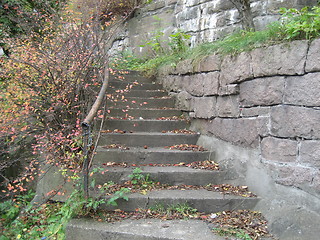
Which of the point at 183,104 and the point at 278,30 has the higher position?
the point at 278,30

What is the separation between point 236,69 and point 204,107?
88cm

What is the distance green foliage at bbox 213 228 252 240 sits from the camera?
2269 mm

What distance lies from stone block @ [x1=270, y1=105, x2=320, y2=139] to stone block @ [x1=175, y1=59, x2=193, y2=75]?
1.79m

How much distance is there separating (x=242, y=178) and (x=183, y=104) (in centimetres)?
183

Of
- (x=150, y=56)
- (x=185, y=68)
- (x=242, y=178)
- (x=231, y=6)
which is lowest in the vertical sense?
(x=242, y=178)

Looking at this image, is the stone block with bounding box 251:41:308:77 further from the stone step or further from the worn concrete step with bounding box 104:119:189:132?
the stone step

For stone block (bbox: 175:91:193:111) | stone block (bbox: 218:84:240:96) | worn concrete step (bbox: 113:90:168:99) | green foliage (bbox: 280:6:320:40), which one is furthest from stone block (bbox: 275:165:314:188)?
worn concrete step (bbox: 113:90:168:99)

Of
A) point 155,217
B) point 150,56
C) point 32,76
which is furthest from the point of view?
point 150,56

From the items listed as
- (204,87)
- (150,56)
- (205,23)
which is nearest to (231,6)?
(205,23)

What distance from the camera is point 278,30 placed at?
105 inches

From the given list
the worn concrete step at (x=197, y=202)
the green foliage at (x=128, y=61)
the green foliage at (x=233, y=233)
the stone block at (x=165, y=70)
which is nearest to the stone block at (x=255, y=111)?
the worn concrete step at (x=197, y=202)

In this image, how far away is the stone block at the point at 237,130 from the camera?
2877 millimetres

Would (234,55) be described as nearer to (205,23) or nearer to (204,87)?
(204,87)

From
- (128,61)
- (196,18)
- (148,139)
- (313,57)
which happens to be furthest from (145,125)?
(128,61)
